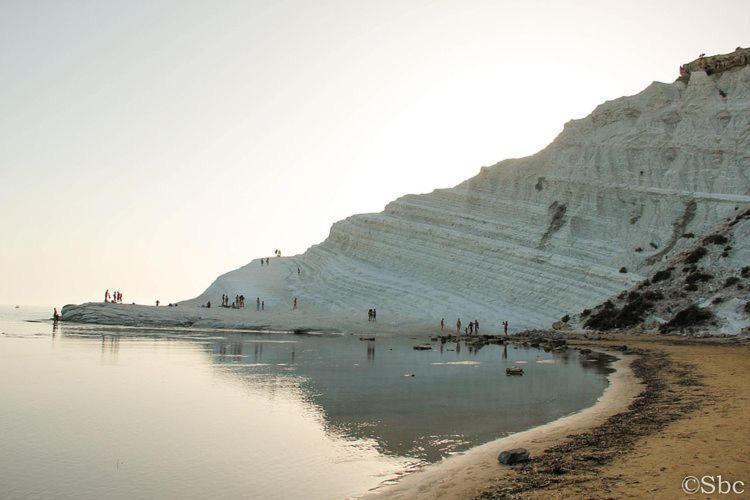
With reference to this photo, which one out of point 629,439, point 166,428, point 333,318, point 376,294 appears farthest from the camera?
point 376,294

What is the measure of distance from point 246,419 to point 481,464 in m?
4.31

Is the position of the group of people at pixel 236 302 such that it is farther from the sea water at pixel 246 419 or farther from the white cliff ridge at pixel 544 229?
the sea water at pixel 246 419

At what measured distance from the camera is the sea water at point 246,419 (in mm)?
6336

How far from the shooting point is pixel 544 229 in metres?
47.3

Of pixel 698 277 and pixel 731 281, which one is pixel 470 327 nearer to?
pixel 698 277

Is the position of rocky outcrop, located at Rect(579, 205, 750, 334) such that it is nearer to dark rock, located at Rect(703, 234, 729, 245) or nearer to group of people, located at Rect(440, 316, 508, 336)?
dark rock, located at Rect(703, 234, 729, 245)

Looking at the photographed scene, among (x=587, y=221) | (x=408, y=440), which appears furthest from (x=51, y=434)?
(x=587, y=221)

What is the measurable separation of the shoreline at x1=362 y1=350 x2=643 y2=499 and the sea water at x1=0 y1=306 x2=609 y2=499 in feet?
0.95

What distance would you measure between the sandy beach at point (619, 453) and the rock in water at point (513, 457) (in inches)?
3.4

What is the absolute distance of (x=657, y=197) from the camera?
A: 47.1 meters

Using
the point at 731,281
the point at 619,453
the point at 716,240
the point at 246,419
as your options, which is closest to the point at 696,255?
the point at 716,240

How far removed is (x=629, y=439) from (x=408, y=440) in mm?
2766

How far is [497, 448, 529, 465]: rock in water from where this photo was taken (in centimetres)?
642

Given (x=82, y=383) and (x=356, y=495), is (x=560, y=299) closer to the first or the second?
(x=82, y=383)
